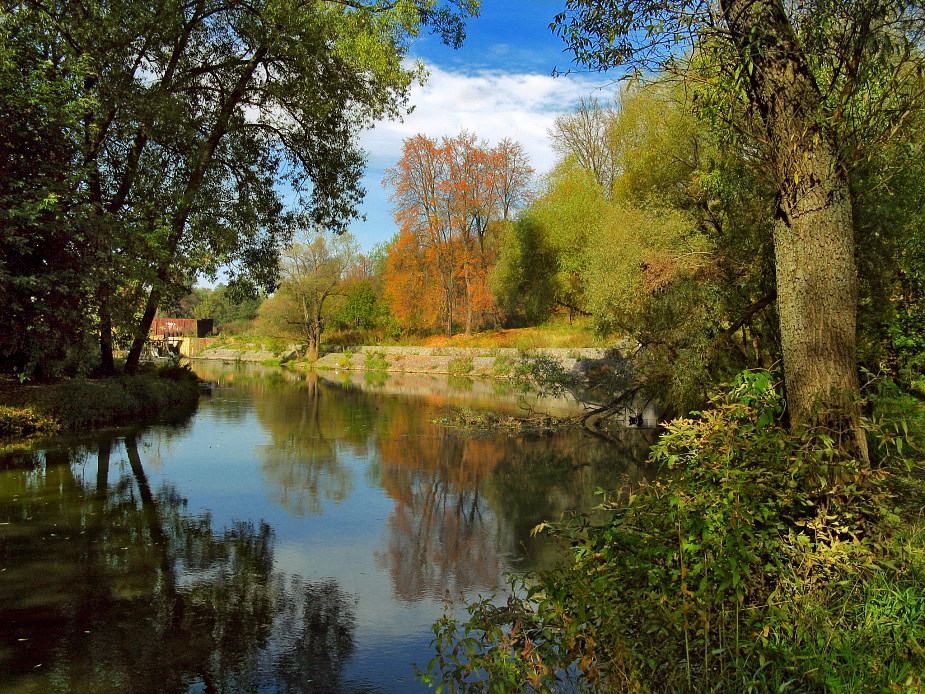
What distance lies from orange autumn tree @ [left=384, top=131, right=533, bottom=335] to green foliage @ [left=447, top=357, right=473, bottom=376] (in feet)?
17.5

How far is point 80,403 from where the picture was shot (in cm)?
1388

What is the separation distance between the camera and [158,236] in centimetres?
1314

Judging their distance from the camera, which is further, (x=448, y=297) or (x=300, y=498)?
(x=448, y=297)

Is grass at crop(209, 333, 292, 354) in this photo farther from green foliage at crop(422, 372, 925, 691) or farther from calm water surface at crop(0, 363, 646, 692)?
green foliage at crop(422, 372, 925, 691)

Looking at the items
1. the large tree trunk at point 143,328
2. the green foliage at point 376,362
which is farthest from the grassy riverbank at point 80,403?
the green foliage at point 376,362

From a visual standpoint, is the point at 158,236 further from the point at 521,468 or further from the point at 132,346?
the point at 521,468

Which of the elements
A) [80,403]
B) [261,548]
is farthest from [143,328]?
[261,548]

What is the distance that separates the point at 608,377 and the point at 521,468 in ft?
13.8

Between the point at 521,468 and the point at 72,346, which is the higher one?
the point at 72,346

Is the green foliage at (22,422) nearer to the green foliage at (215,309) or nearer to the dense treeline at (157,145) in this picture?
the dense treeline at (157,145)

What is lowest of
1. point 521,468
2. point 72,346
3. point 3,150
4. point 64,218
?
point 521,468

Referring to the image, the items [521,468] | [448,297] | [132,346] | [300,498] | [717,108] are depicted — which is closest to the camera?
[717,108]

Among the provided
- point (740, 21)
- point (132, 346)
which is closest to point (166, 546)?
point (740, 21)

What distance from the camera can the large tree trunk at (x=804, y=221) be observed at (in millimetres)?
4035
